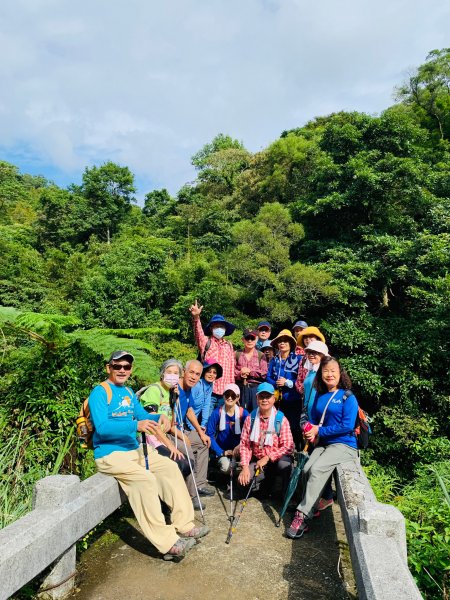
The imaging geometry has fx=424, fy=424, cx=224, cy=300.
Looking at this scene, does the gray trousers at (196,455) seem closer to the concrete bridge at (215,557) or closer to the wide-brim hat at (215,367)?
the concrete bridge at (215,557)

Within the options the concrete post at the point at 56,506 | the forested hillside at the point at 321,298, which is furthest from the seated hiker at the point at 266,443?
the concrete post at the point at 56,506

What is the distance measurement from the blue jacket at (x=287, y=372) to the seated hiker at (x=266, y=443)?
82 cm

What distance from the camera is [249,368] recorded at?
5914 millimetres

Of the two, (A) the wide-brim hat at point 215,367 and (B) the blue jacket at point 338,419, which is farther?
(A) the wide-brim hat at point 215,367

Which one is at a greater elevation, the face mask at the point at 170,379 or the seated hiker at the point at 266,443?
the face mask at the point at 170,379

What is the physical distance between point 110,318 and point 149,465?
472 inches

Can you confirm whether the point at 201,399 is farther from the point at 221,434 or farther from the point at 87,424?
the point at 87,424

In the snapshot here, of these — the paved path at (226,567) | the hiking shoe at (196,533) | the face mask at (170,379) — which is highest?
the face mask at (170,379)

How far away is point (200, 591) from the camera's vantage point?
3037mm

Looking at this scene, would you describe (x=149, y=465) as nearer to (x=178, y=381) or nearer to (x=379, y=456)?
(x=178, y=381)

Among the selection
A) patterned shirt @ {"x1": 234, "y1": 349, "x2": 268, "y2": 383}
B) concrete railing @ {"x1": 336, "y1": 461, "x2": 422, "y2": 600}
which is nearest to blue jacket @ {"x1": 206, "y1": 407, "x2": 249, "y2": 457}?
patterned shirt @ {"x1": 234, "y1": 349, "x2": 268, "y2": 383}

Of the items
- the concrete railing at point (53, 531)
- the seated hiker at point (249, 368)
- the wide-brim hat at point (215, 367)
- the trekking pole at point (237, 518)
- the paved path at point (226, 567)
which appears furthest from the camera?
the seated hiker at point (249, 368)

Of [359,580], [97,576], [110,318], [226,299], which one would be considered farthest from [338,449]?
[110,318]

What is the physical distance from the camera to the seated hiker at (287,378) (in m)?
5.40
